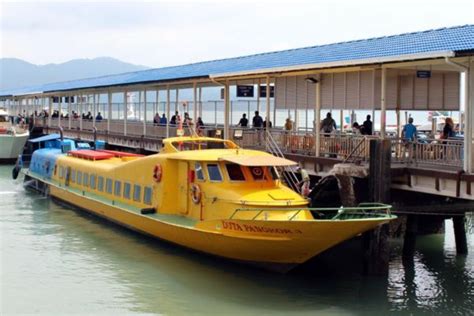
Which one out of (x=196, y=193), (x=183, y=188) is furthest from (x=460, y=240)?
(x=183, y=188)

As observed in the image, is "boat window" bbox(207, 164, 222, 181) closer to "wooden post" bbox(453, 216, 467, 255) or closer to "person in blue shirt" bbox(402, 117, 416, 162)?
"person in blue shirt" bbox(402, 117, 416, 162)

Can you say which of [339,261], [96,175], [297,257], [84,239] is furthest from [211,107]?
[297,257]

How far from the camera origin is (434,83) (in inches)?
990

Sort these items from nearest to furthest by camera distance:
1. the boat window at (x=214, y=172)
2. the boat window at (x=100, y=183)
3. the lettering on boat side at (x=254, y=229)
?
the lettering on boat side at (x=254, y=229)
the boat window at (x=214, y=172)
the boat window at (x=100, y=183)

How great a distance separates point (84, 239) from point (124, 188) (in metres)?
2.36

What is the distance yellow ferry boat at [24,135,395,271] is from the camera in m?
18.0

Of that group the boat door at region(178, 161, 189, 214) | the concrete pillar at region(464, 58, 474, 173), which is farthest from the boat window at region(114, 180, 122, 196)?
the concrete pillar at region(464, 58, 474, 173)

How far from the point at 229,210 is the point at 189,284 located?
2.31 m


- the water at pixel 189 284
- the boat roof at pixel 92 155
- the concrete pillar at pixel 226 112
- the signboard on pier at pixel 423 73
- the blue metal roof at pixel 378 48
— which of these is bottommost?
the water at pixel 189 284

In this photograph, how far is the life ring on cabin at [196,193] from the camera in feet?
68.2

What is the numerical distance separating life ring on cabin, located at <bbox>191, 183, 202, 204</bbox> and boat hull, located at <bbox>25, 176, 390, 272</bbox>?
2.37 feet

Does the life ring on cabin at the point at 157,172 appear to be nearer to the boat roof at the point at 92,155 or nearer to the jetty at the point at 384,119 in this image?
the jetty at the point at 384,119

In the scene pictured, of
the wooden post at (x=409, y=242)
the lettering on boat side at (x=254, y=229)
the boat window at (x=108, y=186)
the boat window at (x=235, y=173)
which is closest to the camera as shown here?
the lettering on boat side at (x=254, y=229)

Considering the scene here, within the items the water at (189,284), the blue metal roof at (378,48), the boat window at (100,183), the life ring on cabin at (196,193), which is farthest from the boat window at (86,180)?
the life ring on cabin at (196,193)
